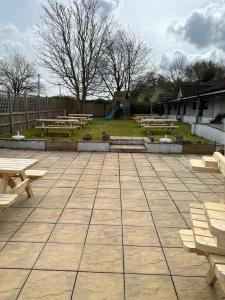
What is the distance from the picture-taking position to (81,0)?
22.2 meters

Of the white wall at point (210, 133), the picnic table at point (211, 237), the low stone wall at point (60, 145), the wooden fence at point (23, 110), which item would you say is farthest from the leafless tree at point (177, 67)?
the picnic table at point (211, 237)

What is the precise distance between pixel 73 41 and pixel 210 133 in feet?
51.8

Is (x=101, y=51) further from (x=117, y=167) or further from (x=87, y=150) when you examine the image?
(x=117, y=167)

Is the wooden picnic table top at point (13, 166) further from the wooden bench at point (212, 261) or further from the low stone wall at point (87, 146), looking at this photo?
the low stone wall at point (87, 146)

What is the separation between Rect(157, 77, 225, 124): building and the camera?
1605 cm

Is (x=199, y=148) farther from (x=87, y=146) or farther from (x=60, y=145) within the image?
(x=60, y=145)

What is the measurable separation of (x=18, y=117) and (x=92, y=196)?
8.95 meters

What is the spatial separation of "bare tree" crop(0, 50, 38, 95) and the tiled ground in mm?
29885

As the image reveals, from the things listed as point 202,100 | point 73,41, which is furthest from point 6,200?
point 73,41

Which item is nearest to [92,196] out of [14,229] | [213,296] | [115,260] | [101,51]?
[14,229]

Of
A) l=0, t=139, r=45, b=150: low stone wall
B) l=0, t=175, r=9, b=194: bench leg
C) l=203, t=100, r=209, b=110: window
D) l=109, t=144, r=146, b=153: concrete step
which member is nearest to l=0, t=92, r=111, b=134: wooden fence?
l=0, t=139, r=45, b=150: low stone wall

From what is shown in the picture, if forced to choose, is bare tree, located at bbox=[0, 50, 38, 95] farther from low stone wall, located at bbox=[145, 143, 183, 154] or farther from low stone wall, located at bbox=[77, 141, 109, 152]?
low stone wall, located at bbox=[145, 143, 183, 154]

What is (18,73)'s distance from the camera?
33250 millimetres

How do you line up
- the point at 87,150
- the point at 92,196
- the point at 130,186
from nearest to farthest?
the point at 92,196, the point at 130,186, the point at 87,150
